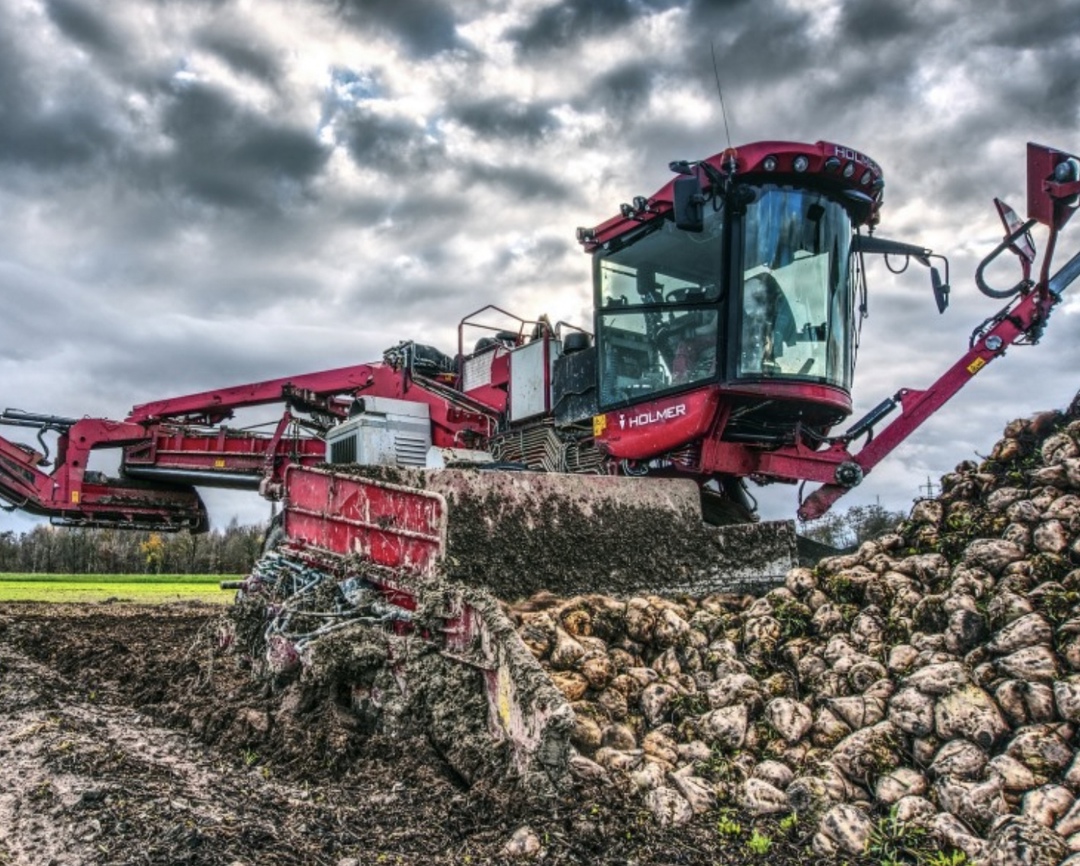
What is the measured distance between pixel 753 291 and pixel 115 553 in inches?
915

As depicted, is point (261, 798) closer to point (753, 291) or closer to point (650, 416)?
point (650, 416)

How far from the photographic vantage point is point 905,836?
2.97 meters

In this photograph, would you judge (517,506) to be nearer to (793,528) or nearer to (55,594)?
(793,528)

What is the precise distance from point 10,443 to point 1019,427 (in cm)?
1016

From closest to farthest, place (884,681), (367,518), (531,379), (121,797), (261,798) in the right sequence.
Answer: (121,797) < (261,798) < (884,681) < (367,518) < (531,379)

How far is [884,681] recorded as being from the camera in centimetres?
368

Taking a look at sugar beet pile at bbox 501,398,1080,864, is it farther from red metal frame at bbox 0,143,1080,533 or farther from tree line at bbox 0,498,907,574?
tree line at bbox 0,498,907,574

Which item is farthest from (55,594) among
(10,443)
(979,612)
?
(979,612)

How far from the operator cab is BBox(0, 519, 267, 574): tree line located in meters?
20.1

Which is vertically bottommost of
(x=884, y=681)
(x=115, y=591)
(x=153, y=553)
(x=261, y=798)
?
(x=261, y=798)

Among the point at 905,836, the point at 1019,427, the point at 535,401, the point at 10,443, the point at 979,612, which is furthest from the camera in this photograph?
the point at 10,443

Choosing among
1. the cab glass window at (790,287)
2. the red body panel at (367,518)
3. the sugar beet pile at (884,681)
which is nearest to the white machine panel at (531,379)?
the cab glass window at (790,287)

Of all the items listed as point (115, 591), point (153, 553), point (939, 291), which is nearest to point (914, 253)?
point (939, 291)

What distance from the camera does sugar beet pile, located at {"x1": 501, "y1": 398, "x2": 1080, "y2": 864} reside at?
9.99ft
